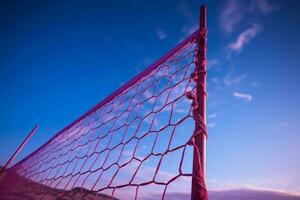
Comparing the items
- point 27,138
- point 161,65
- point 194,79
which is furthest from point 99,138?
point 27,138

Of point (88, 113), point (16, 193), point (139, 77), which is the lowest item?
point (16, 193)

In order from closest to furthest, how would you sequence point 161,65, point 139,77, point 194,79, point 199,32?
point 194,79, point 199,32, point 161,65, point 139,77

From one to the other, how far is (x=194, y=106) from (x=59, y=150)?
4001mm

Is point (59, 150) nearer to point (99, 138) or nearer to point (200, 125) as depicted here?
point (99, 138)

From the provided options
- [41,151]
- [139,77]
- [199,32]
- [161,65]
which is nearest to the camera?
[199,32]

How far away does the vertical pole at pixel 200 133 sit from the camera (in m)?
1.07

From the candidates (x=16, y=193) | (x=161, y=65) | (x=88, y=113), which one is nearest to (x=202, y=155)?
(x=161, y=65)

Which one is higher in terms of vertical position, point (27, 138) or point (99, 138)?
point (27, 138)

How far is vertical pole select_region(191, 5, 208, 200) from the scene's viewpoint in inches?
42.0

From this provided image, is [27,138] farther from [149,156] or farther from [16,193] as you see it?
[149,156]

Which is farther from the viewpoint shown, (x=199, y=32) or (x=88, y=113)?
(x=88, y=113)

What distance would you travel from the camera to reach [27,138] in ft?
27.5

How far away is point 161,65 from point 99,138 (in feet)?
5.36

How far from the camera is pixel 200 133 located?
4.16ft
